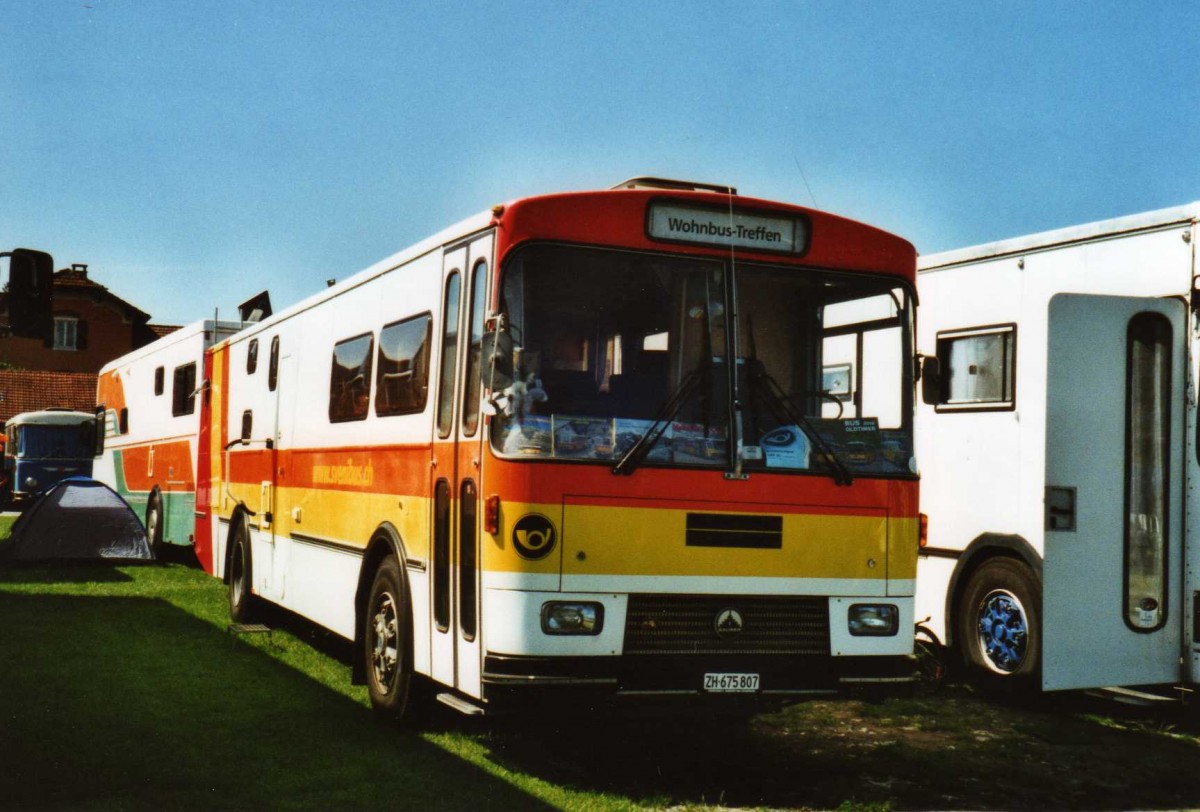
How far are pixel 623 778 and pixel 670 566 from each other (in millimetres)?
1211

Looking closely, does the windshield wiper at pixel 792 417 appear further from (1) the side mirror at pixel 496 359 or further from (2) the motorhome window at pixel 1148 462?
(2) the motorhome window at pixel 1148 462

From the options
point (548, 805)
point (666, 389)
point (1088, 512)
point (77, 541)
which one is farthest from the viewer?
point (77, 541)

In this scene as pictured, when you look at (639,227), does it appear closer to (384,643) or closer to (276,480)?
(384,643)

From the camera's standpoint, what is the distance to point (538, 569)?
6.49 metres

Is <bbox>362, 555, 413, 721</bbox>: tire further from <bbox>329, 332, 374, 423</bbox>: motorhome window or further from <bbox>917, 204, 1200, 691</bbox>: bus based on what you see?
<bbox>917, 204, 1200, 691</bbox>: bus

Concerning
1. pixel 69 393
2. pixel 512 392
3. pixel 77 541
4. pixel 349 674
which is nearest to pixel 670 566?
pixel 512 392

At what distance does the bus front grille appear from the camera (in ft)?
21.9

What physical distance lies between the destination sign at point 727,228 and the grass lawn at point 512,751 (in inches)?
98.3

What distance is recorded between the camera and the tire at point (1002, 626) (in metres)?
8.95

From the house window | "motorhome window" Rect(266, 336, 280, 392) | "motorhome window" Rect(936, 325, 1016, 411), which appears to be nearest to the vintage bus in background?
"motorhome window" Rect(266, 336, 280, 392)

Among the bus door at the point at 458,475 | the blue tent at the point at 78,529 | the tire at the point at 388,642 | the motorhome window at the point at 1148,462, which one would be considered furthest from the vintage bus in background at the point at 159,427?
the motorhome window at the point at 1148,462

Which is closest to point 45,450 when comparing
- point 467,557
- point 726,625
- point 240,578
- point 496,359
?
point 240,578

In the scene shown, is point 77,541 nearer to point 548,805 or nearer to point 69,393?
point 548,805

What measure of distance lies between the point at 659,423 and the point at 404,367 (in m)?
2.32
